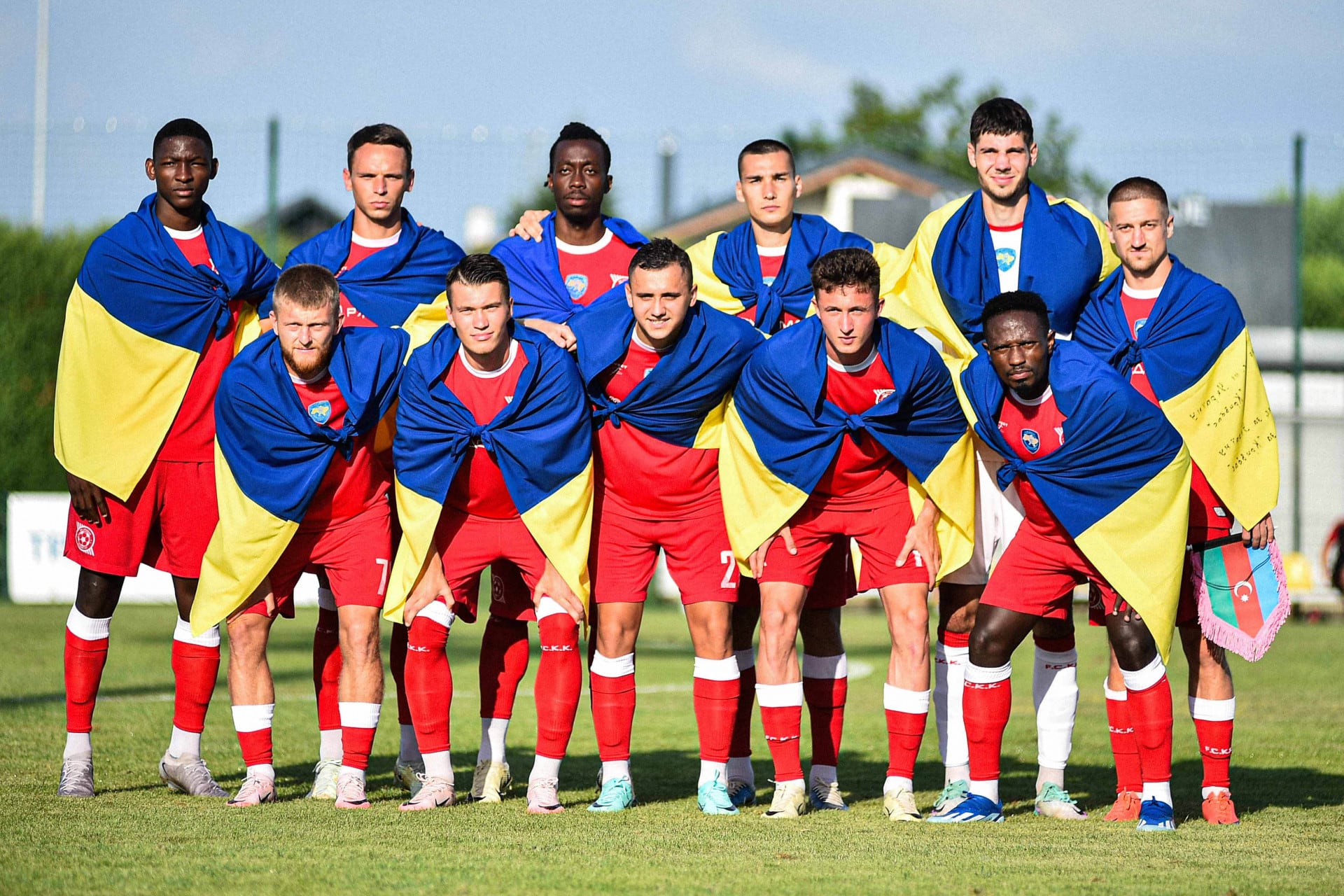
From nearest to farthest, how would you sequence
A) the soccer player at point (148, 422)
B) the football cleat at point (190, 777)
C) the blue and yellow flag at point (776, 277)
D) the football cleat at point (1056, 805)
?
the football cleat at point (1056, 805) < the football cleat at point (190, 777) < the soccer player at point (148, 422) < the blue and yellow flag at point (776, 277)

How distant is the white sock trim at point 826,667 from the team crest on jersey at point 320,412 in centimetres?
209

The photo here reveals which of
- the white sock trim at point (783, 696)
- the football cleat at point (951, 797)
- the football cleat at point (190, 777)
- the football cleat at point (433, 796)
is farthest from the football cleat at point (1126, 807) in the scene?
the football cleat at point (190, 777)

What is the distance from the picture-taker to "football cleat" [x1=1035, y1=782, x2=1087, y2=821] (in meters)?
5.70

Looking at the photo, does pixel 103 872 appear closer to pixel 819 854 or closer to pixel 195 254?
pixel 819 854

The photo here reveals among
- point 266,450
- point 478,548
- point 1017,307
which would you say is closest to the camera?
point 1017,307

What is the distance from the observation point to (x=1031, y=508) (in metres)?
5.57

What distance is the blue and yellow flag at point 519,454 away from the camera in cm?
556

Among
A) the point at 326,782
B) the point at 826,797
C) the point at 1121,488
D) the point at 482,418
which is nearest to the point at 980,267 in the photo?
the point at 1121,488

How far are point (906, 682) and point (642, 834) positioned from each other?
120 centimetres

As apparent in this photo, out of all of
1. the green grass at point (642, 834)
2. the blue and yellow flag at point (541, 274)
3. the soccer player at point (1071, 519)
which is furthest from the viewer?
the blue and yellow flag at point (541, 274)

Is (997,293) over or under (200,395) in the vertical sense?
over

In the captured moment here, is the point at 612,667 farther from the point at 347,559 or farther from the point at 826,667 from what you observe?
the point at 347,559

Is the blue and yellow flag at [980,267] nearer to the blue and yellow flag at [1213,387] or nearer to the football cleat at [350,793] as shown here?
the blue and yellow flag at [1213,387]

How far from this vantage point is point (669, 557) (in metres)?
5.79
